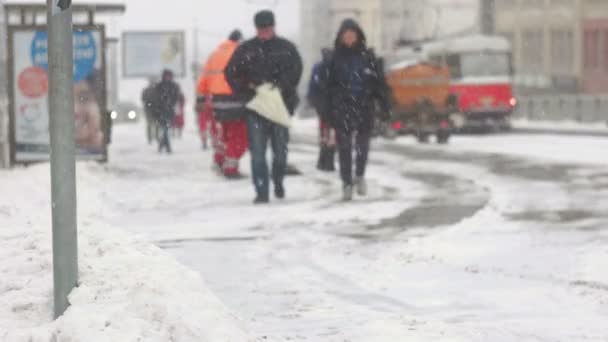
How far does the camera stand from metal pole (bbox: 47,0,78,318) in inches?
229

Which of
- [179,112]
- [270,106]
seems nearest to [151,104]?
[179,112]

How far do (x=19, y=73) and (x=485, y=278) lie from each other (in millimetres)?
11574

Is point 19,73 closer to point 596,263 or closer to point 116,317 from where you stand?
point 596,263

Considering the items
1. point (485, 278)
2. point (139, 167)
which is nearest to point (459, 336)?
point (485, 278)

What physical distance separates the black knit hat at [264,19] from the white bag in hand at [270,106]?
2.08ft

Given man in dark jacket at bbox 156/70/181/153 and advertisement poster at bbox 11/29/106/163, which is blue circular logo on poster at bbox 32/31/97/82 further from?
man in dark jacket at bbox 156/70/181/153

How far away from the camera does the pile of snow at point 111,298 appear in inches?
224

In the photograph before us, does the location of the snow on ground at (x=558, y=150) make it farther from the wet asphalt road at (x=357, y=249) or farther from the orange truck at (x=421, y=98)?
the orange truck at (x=421, y=98)

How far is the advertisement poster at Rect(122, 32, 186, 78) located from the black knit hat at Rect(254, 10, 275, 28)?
60371 millimetres

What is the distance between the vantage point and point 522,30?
243 ft

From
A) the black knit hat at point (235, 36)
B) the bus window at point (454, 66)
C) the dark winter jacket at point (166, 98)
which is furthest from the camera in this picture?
the bus window at point (454, 66)

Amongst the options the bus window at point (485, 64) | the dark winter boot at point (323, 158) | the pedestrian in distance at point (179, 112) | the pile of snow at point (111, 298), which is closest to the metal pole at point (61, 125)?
the pile of snow at point (111, 298)

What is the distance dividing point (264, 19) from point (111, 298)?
833cm

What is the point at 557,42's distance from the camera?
70250 mm
